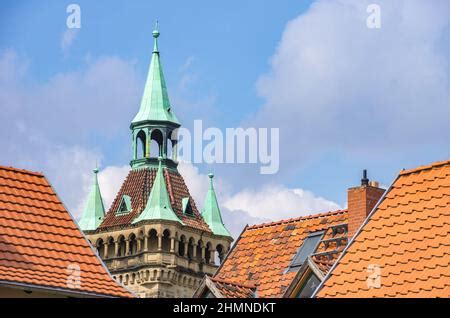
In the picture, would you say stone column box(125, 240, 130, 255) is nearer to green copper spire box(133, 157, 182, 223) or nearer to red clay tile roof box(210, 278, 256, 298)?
green copper spire box(133, 157, 182, 223)

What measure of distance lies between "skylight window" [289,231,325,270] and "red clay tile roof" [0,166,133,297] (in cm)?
1027

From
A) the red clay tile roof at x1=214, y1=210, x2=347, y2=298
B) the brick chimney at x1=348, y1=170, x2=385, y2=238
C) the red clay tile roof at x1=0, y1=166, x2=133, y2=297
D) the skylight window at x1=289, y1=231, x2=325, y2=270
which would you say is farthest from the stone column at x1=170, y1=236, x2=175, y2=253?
the red clay tile roof at x1=0, y1=166, x2=133, y2=297

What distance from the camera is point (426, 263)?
30.7m

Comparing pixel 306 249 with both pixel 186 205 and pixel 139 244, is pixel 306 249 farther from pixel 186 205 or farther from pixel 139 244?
pixel 139 244

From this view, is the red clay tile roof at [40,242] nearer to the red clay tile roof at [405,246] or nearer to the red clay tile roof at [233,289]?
the red clay tile roof at [405,246]

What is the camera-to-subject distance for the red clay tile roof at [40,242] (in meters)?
30.1

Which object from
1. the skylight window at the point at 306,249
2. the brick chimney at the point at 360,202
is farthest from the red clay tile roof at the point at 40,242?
the skylight window at the point at 306,249

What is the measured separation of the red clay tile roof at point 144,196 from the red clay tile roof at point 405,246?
9561 cm

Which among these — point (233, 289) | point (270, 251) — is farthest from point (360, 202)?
point (270, 251)

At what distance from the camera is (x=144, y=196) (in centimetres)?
13088
